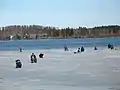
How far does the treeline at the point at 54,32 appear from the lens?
2.69 metres

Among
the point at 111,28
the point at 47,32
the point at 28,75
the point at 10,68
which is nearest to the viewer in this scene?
the point at 111,28

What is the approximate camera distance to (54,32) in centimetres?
279

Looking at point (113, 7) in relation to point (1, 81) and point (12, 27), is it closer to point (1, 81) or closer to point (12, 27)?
point (12, 27)

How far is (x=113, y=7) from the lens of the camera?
2709mm

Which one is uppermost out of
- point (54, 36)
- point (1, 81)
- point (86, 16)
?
point (86, 16)

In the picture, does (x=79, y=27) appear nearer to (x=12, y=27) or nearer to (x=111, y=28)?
(x=111, y=28)

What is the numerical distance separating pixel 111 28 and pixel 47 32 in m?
0.60

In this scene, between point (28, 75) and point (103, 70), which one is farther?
point (28, 75)

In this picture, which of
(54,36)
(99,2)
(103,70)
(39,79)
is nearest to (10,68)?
(39,79)

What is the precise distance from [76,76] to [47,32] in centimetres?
62

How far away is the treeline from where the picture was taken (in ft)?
8.84

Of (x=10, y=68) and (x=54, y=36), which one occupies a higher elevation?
(x=54, y=36)

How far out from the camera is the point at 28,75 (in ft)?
10.8

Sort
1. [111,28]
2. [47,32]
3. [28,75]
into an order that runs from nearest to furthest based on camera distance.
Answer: [111,28], [47,32], [28,75]
